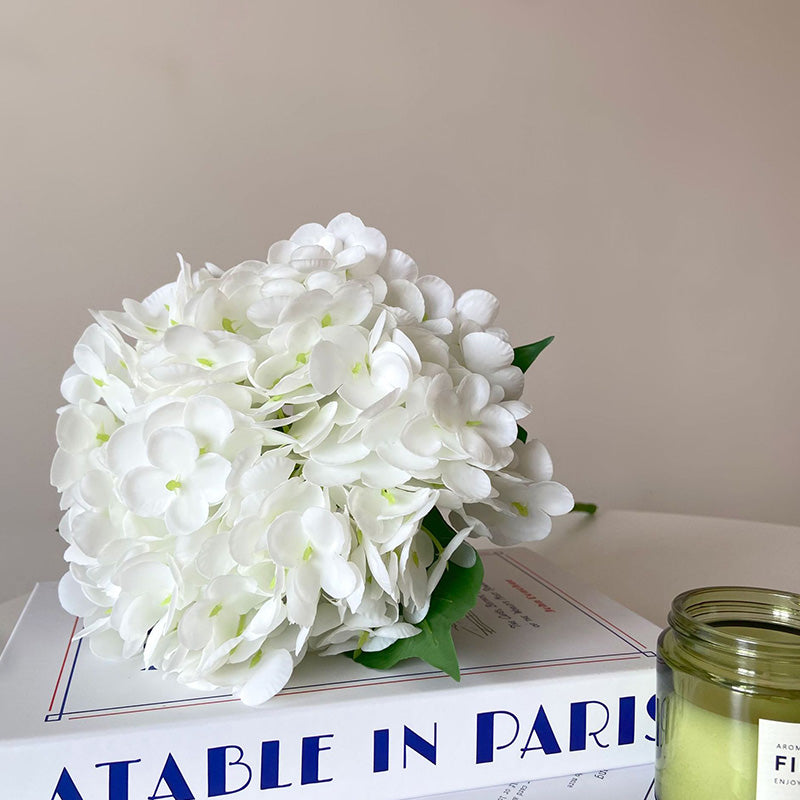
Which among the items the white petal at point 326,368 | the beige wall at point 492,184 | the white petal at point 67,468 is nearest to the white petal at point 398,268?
the white petal at point 326,368

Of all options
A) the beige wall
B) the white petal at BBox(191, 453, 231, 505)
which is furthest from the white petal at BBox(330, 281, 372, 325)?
the beige wall

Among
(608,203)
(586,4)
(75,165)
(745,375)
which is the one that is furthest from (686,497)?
(75,165)

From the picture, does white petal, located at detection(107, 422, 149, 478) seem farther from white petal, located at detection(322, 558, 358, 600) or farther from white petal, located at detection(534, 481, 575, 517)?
white petal, located at detection(534, 481, 575, 517)

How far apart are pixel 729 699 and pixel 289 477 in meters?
0.26

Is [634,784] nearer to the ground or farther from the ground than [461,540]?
nearer to the ground

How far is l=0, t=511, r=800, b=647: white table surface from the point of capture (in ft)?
2.86

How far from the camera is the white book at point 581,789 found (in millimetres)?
515

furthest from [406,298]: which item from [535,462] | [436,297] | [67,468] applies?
[67,468]

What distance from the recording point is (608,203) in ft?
5.74

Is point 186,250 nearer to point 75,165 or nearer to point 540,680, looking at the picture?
point 75,165

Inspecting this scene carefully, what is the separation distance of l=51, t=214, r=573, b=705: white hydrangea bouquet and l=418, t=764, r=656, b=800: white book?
0.09 meters

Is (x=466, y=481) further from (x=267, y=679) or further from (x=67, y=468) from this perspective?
(x=67, y=468)

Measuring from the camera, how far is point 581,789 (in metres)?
0.52

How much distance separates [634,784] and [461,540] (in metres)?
0.18
